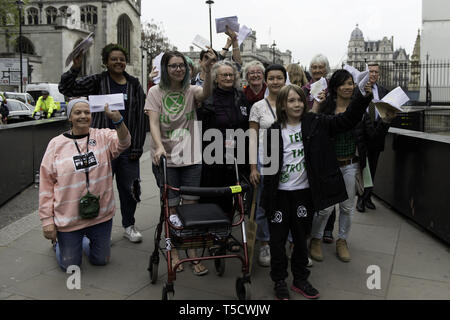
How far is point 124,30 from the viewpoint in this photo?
60.5 meters

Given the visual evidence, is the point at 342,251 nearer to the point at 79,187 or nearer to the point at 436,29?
the point at 79,187

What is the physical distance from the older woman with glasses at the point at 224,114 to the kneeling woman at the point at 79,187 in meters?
0.85

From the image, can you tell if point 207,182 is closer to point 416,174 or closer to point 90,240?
point 90,240

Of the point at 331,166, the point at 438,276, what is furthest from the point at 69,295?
the point at 438,276

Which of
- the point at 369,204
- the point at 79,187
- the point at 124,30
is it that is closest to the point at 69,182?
the point at 79,187

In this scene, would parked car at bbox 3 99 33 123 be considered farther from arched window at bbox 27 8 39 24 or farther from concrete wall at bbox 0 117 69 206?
arched window at bbox 27 8 39 24

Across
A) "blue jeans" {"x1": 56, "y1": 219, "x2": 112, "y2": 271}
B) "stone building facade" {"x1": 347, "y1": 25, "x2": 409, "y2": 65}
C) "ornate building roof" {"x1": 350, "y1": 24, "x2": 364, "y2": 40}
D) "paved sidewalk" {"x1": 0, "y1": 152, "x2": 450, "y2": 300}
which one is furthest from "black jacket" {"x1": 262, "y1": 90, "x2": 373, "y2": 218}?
"ornate building roof" {"x1": 350, "y1": 24, "x2": 364, "y2": 40}

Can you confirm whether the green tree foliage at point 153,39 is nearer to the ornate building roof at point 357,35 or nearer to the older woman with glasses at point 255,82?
the older woman with glasses at point 255,82

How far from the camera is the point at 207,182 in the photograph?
439cm

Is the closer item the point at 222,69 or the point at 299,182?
the point at 299,182

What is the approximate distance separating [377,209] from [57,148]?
468 centimetres

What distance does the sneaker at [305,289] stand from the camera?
3.51 m

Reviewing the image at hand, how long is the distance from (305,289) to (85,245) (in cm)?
224
